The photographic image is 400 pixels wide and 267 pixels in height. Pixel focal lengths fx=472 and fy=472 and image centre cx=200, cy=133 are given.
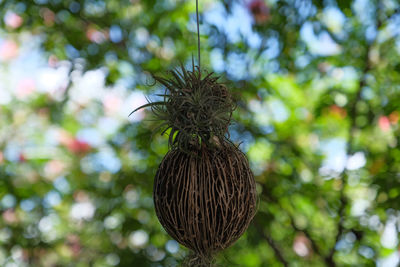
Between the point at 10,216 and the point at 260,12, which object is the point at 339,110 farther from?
the point at 10,216

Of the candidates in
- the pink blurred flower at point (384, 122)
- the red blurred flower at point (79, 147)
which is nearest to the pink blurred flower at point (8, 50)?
the red blurred flower at point (79, 147)

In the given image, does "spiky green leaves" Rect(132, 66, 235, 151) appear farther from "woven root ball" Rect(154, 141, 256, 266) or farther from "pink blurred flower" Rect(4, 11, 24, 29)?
"pink blurred flower" Rect(4, 11, 24, 29)

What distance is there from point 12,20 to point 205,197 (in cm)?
147

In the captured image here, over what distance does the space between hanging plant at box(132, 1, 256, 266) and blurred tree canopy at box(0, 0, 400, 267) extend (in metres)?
0.70

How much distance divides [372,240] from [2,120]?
73.9 inches

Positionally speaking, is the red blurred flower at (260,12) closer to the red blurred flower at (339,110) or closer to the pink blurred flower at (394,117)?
the red blurred flower at (339,110)

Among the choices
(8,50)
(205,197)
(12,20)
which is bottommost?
(8,50)

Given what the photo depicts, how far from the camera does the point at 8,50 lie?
8.95 ft

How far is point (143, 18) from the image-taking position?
182 cm

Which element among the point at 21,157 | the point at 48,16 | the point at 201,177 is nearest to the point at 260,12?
the point at 48,16

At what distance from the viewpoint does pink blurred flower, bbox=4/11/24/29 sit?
1.82 metres

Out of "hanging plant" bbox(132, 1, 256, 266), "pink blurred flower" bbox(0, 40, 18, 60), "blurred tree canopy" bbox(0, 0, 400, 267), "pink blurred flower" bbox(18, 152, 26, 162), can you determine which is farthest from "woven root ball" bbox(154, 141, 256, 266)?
"pink blurred flower" bbox(0, 40, 18, 60)

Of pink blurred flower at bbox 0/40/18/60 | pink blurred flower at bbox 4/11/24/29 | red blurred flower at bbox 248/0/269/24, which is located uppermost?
red blurred flower at bbox 248/0/269/24

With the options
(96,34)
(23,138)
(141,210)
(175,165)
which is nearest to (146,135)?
(141,210)
